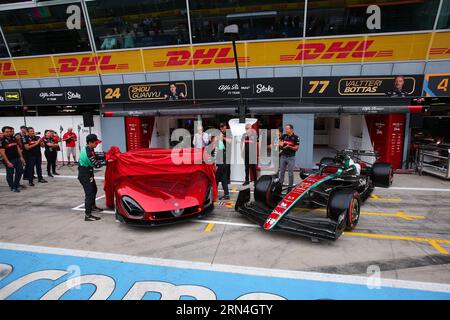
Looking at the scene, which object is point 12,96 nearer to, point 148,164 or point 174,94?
point 174,94

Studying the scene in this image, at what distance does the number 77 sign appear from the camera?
30.9 ft

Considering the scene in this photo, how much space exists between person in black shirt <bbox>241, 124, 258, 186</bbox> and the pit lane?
191 centimetres

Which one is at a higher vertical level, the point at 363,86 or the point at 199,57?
the point at 199,57

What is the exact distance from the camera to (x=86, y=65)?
11586 mm

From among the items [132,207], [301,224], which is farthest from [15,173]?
[301,224]

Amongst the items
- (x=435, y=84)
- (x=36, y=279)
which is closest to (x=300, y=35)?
(x=435, y=84)

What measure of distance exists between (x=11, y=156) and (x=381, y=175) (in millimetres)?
10244

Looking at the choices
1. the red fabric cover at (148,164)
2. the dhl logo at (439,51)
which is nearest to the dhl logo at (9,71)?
the red fabric cover at (148,164)

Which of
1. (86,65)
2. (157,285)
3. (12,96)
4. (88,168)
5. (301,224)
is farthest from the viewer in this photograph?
(12,96)

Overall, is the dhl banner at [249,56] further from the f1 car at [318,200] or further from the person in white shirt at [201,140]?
the f1 car at [318,200]

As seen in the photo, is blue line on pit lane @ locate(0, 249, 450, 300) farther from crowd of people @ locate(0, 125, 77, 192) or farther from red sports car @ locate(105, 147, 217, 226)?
crowd of people @ locate(0, 125, 77, 192)

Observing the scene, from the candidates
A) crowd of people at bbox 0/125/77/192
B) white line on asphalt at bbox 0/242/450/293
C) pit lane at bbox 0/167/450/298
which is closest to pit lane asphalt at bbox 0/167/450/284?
pit lane at bbox 0/167/450/298

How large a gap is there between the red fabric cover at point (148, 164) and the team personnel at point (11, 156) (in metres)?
4.20
